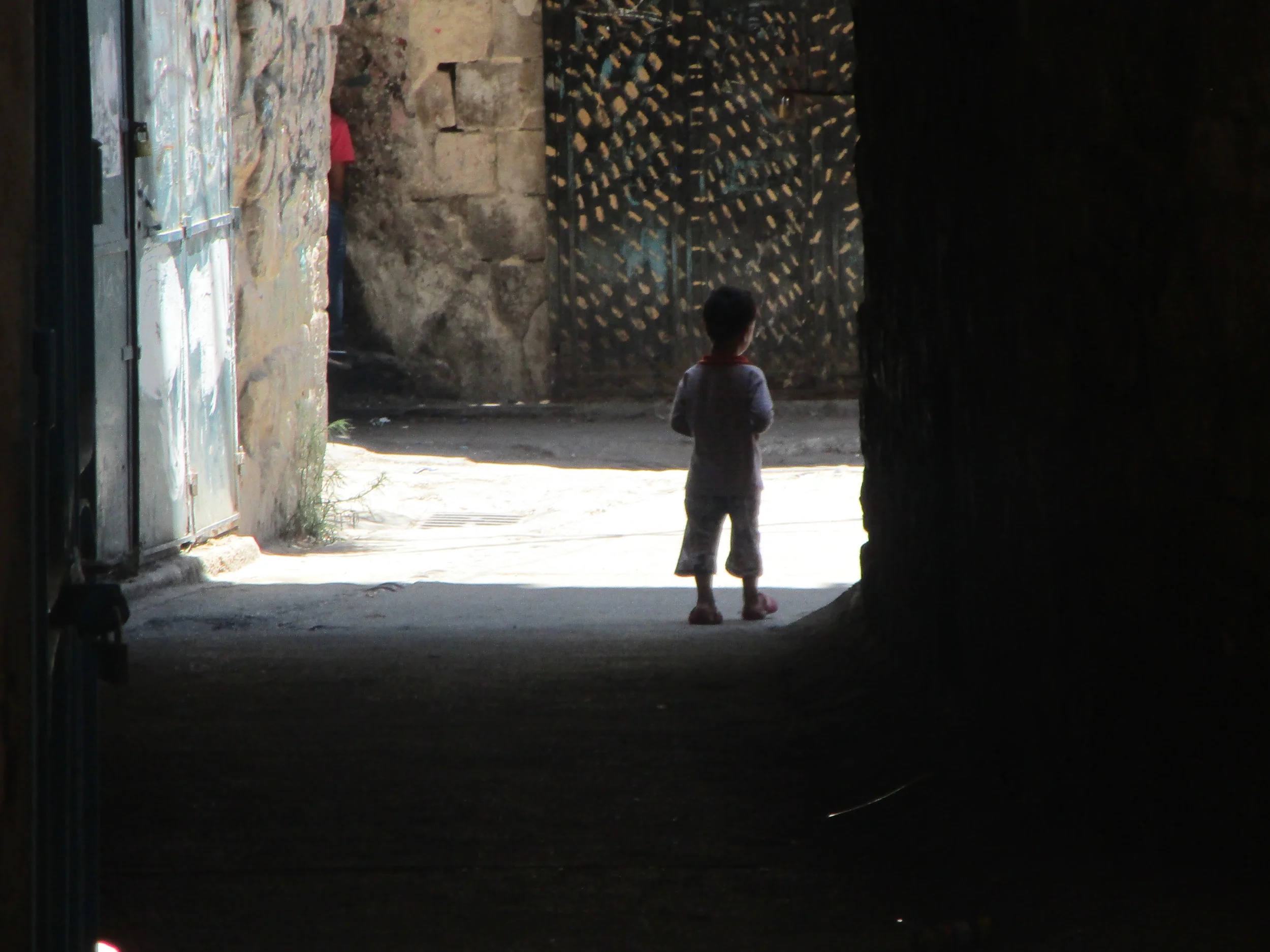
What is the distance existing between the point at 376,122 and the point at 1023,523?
25.1 ft

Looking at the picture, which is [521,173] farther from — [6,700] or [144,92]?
[6,700]

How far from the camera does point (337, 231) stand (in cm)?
934

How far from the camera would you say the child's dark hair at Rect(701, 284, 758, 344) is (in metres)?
4.46

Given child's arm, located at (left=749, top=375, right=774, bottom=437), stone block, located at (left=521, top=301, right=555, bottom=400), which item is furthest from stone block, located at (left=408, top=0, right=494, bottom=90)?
child's arm, located at (left=749, top=375, right=774, bottom=437)

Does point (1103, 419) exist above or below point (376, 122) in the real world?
below

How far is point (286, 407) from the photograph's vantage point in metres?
5.95

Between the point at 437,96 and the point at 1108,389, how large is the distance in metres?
7.72

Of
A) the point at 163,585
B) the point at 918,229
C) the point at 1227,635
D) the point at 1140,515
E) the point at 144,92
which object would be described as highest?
the point at 144,92

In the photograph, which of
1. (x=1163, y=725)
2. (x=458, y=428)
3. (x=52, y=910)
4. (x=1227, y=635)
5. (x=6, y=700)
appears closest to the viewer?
(x=6, y=700)

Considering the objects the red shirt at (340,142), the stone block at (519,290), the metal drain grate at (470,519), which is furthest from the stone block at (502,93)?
the metal drain grate at (470,519)

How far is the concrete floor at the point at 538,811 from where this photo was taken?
6.78 ft

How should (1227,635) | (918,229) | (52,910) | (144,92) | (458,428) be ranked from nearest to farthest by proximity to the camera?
(52,910), (1227,635), (918,229), (144,92), (458,428)

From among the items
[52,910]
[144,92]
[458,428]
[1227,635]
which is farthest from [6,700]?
[458,428]

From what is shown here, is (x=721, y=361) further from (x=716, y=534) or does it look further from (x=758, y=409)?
(x=716, y=534)
